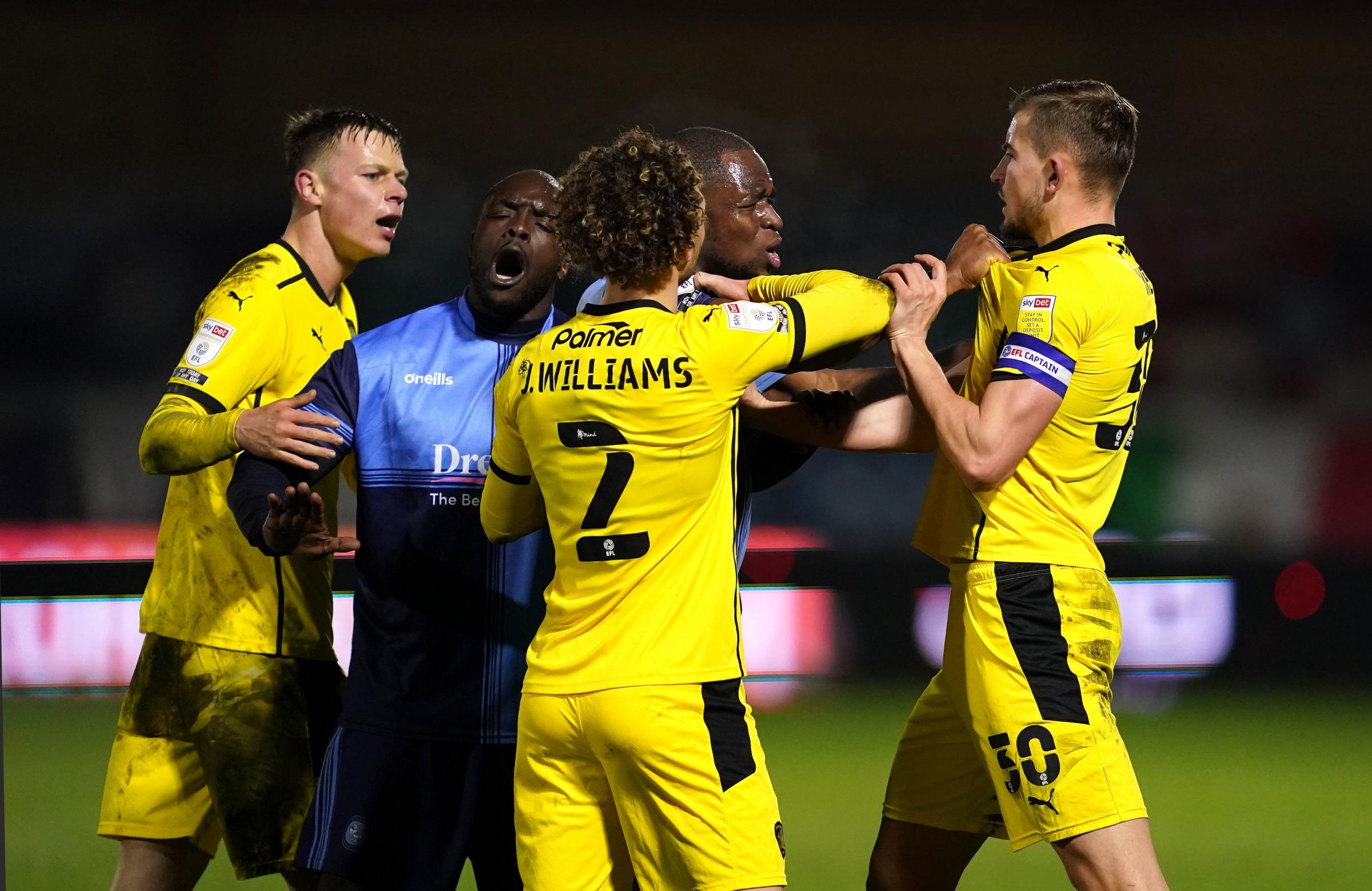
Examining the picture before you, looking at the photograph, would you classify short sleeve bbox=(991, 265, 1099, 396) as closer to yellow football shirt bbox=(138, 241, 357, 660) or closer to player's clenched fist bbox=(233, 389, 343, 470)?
player's clenched fist bbox=(233, 389, 343, 470)

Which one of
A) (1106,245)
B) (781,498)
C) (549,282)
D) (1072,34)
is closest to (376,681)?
(549,282)

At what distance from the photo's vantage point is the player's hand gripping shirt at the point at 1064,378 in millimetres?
2416

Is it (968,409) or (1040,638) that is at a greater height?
(968,409)

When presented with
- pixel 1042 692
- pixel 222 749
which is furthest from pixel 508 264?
pixel 1042 692

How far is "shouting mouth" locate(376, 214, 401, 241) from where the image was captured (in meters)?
3.20

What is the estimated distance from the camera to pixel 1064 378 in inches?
94.2

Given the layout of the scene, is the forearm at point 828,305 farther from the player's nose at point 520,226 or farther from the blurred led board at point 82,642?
the blurred led board at point 82,642

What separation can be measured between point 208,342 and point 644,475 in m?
1.17

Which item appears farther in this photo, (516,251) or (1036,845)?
(1036,845)

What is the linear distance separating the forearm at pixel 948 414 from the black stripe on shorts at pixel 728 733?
56 cm

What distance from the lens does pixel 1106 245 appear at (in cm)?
254

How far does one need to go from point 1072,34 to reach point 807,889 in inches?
267

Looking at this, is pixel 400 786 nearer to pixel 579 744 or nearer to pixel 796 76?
pixel 579 744

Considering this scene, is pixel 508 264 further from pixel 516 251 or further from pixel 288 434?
pixel 288 434
